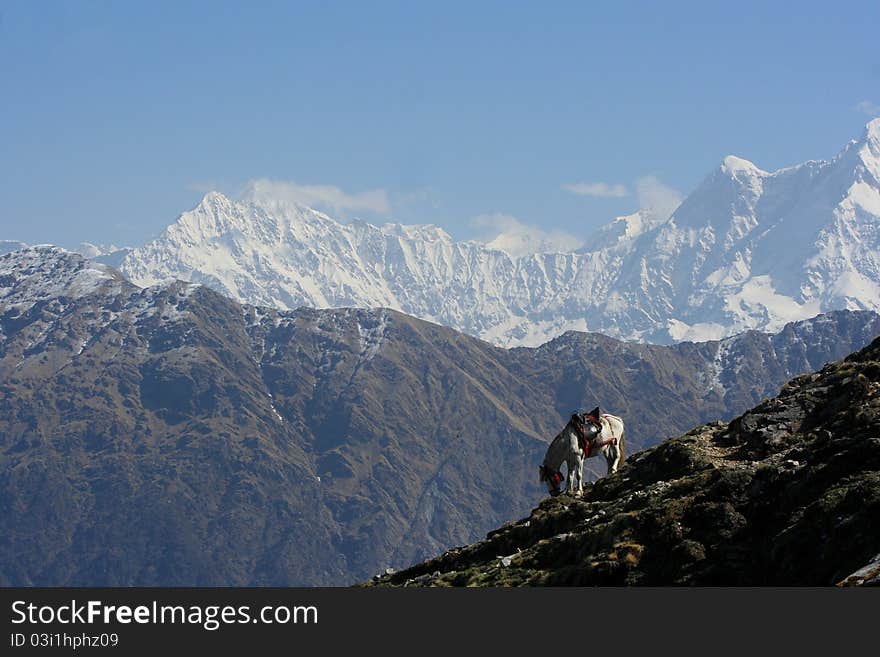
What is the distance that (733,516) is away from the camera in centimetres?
3859

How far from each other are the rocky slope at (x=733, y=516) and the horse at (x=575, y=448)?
1247 mm

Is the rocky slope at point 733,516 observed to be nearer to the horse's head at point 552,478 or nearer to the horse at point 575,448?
the horse at point 575,448

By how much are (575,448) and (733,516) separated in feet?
53.2

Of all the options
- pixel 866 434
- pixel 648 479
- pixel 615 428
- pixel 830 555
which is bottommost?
pixel 830 555

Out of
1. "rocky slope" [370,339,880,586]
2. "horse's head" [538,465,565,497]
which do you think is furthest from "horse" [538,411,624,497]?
"rocky slope" [370,339,880,586]

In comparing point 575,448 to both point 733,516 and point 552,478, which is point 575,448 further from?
point 733,516
